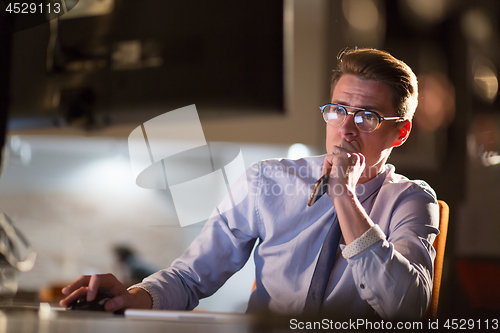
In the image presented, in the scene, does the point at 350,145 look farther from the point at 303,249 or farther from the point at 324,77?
the point at 303,249

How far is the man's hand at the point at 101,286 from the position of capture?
2.62 ft

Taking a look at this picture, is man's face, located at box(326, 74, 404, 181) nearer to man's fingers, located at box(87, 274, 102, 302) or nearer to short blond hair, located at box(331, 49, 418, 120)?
short blond hair, located at box(331, 49, 418, 120)

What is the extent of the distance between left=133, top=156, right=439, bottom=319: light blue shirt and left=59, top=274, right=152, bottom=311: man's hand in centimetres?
11

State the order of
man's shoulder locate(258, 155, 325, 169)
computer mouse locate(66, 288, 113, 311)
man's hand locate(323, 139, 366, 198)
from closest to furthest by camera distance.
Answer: computer mouse locate(66, 288, 113, 311) < man's hand locate(323, 139, 366, 198) < man's shoulder locate(258, 155, 325, 169)

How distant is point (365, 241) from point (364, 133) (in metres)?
0.28

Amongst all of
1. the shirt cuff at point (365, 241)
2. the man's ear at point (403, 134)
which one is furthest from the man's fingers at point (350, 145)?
the shirt cuff at point (365, 241)

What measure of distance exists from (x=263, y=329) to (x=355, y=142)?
50 centimetres

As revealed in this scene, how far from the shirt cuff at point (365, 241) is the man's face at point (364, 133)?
22cm

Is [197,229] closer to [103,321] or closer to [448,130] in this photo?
[103,321]

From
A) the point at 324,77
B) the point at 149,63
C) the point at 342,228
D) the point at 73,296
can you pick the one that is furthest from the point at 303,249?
the point at 149,63

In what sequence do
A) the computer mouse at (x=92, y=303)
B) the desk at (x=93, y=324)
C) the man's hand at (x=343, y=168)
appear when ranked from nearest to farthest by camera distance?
the desk at (x=93, y=324) → the computer mouse at (x=92, y=303) → the man's hand at (x=343, y=168)

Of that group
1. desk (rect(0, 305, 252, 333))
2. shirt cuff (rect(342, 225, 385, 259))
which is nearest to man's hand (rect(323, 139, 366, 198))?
shirt cuff (rect(342, 225, 385, 259))

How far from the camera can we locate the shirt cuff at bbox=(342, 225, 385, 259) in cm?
83

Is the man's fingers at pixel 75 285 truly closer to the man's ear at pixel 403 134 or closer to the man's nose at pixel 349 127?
the man's nose at pixel 349 127
